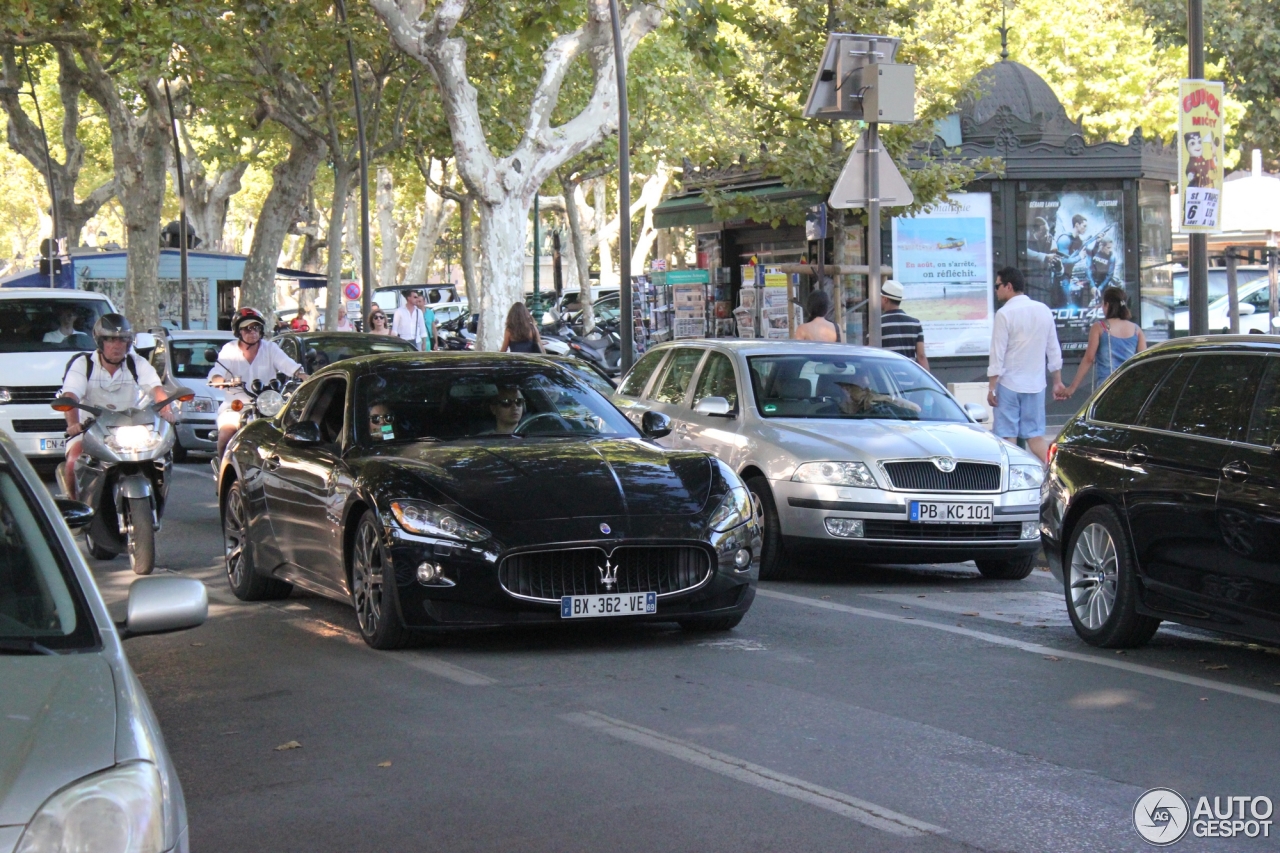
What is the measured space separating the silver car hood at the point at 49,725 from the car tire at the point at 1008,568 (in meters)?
8.64

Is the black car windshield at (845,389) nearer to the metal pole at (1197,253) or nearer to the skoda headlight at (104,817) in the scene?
the metal pole at (1197,253)

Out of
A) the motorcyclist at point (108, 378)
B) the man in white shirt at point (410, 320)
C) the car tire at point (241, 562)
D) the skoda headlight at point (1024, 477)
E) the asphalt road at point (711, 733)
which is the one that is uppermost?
the man in white shirt at point (410, 320)

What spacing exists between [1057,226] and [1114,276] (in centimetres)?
121

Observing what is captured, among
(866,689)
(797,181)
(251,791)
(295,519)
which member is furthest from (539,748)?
(797,181)

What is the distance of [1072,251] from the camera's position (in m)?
24.9

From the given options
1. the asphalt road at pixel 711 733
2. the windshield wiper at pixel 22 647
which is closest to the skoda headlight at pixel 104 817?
the windshield wiper at pixel 22 647

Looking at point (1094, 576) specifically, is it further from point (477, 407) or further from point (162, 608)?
point (162, 608)

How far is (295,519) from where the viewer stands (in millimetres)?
9453

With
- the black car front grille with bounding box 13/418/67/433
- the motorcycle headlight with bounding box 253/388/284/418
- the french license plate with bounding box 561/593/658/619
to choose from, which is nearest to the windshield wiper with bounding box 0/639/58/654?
the french license plate with bounding box 561/593/658/619

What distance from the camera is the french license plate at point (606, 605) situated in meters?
8.01

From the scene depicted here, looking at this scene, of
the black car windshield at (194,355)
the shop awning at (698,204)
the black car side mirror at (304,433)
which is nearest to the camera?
the black car side mirror at (304,433)

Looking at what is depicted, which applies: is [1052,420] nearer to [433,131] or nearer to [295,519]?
[295,519]

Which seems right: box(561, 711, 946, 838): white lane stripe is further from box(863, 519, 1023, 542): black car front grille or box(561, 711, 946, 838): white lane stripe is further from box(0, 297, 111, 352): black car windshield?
box(0, 297, 111, 352): black car windshield

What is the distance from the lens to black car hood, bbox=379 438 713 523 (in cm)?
805
